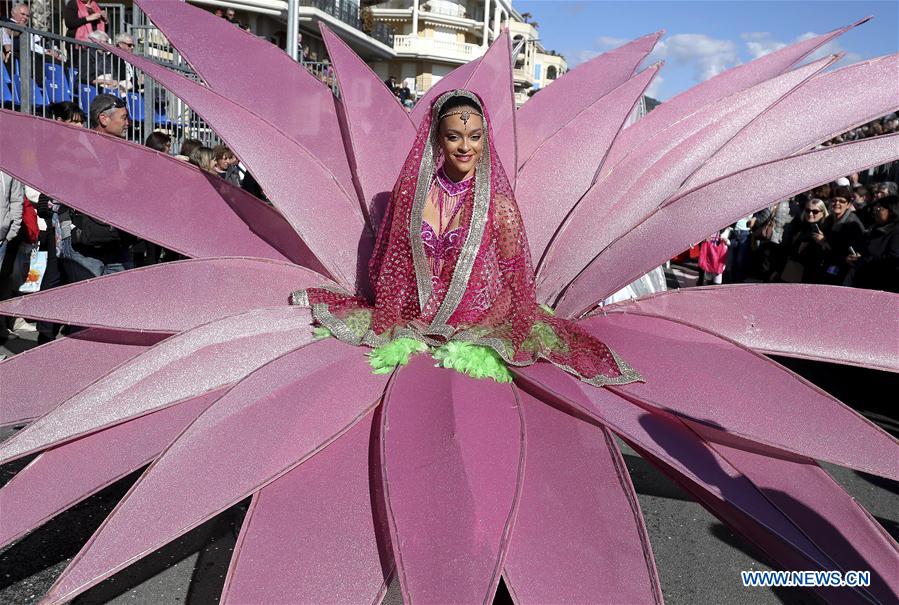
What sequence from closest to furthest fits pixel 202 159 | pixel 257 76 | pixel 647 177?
pixel 647 177
pixel 257 76
pixel 202 159

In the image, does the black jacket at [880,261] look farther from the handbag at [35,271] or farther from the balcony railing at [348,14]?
the balcony railing at [348,14]

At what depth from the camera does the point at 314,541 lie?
1800 millimetres

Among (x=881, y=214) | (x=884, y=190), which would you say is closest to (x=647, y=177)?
(x=881, y=214)

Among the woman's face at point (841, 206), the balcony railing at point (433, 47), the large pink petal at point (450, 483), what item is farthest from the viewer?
the balcony railing at point (433, 47)

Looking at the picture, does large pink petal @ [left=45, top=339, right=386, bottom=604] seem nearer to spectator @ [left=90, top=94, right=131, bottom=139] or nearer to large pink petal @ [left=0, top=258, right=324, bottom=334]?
large pink petal @ [left=0, top=258, right=324, bottom=334]

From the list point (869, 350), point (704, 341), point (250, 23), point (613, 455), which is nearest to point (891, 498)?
point (869, 350)

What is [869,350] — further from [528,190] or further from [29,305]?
[29,305]

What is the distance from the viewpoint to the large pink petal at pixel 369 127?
3.09 meters

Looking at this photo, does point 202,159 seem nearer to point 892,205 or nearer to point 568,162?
point 568,162

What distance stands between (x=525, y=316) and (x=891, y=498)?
2549 millimetres

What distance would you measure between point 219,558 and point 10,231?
9.31 ft

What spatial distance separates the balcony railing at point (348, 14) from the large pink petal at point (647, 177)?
2257 centimetres

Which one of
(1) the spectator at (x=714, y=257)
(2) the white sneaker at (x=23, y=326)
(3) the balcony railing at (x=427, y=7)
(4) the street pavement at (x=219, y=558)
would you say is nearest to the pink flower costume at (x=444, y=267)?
(4) the street pavement at (x=219, y=558)

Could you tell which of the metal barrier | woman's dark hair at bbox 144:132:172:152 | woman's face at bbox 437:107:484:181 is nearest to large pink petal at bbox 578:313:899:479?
woman's face at bbox 437:107:484:181
